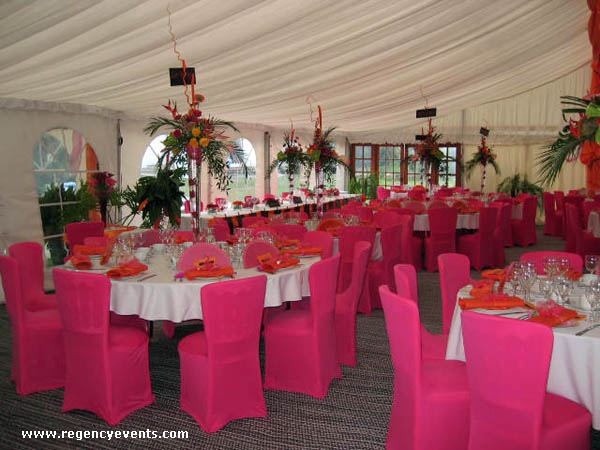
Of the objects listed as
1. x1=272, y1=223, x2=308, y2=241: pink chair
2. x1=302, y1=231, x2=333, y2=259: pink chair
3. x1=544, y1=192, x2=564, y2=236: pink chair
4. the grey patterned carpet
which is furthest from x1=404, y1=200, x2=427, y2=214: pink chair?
the grey patterned carpet

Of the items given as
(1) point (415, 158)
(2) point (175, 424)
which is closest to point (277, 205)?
(1) point (415, 158)

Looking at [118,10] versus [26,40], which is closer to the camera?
[118,10]

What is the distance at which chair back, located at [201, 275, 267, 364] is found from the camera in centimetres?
326

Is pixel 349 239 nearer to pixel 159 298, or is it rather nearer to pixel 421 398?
pixel 159 298

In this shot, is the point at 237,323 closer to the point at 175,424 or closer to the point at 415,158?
the point at 175,424

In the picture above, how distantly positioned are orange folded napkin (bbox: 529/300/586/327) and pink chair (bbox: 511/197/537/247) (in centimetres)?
850

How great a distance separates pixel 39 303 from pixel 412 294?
328 cm

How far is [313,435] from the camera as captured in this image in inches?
137

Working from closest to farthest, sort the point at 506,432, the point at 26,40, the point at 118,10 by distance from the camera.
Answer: the point at 506,432 < the point at 118,10 < the point at 26,40

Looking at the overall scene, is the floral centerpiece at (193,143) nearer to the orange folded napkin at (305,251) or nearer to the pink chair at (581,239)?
the orange folded napkin at (305,251)

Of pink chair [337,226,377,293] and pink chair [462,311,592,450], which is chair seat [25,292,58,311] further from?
pink chair [462,311,592,450]

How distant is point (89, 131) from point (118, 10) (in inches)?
162

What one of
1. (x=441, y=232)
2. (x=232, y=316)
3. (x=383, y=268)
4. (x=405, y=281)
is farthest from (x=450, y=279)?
(x=441, y=232)

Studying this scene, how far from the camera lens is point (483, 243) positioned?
8398mm
